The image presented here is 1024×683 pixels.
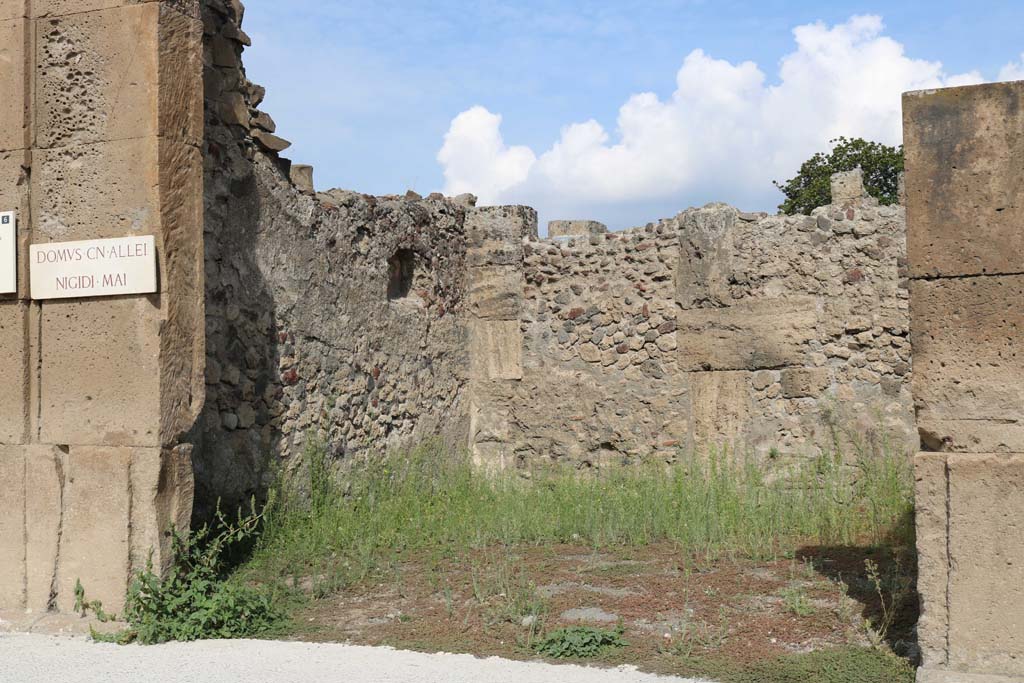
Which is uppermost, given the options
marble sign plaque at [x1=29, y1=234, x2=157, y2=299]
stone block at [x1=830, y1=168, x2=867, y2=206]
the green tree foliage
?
the green tree foliage

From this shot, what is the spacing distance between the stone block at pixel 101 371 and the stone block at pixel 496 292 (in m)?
4.20

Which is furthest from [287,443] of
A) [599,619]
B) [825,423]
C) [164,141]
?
[825,423]

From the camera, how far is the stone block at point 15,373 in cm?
526

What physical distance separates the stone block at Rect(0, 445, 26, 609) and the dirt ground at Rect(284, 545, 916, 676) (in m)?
1.49

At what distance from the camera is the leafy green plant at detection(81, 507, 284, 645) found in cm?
476

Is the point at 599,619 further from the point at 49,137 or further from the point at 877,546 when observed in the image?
the point at 49,137

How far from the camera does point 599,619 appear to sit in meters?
4.71

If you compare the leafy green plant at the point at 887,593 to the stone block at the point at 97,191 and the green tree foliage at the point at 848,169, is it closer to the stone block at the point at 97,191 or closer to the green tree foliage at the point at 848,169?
the stone block at the point at 97,191

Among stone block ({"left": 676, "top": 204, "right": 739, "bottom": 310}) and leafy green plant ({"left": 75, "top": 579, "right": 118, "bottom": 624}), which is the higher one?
stone block ({"left": 676, "top": 204, "right": 739, "bottom": 310})

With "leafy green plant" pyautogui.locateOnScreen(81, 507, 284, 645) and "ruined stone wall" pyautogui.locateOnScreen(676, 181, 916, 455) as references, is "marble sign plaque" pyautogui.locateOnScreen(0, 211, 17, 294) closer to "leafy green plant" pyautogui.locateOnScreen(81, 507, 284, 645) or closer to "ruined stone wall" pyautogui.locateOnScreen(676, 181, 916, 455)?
"leafy green plant" pyautogui.locateOnScreen(81, 507, 284, 645)

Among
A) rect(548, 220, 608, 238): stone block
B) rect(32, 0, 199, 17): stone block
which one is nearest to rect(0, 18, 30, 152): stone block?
rect(32, 0, 199, 17): stone block

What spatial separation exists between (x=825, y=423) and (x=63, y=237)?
5333 millimetres

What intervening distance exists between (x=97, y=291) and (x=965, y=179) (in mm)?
4028

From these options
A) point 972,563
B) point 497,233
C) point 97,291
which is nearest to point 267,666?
point 97,291
